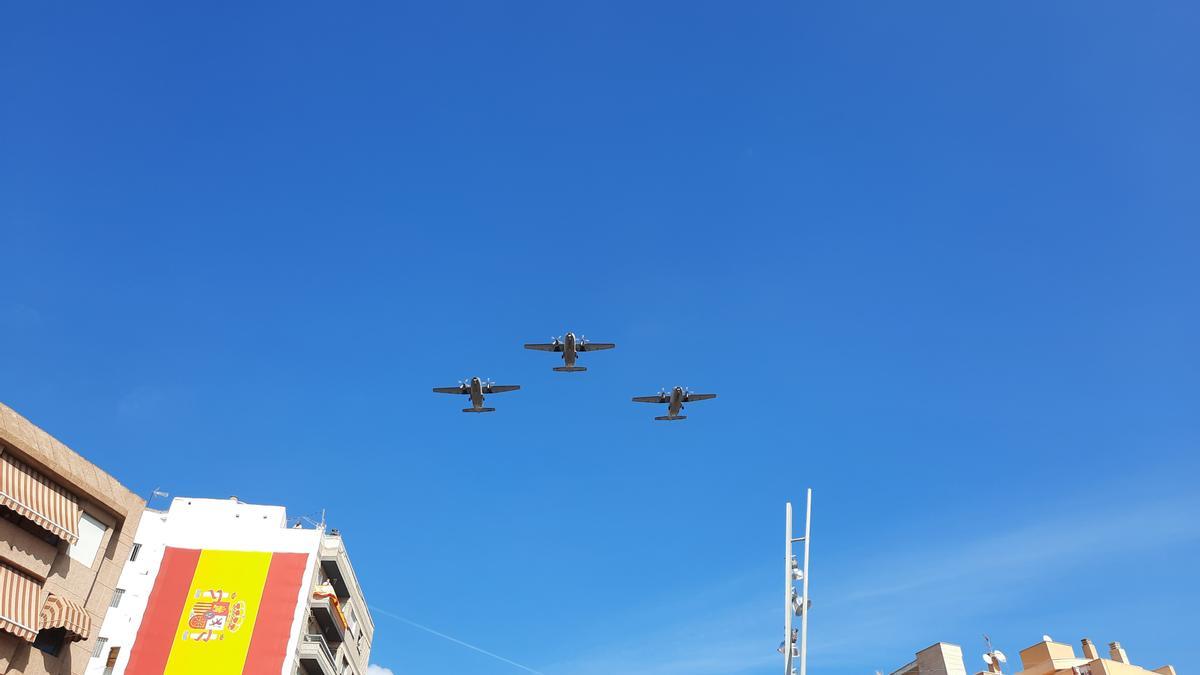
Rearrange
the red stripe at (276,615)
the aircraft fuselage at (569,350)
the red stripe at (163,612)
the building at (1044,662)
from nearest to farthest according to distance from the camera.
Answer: the building at (1044,662)
the aircraft fuselage at (569,350)
the red stripe at (163,612)
the red stripe at (276,615)

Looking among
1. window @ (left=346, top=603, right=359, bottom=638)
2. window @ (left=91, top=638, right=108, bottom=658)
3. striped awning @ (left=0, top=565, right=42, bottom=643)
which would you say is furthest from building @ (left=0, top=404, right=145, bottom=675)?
window @ (left=346, top=603, right=359, bottom=638)

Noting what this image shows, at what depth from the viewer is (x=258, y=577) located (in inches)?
2869

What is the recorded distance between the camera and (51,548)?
125 feet

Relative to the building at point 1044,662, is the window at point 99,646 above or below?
above

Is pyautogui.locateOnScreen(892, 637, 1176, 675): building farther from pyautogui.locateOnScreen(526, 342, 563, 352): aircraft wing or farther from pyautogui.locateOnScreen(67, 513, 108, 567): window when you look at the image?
pyautogui.locateOnScreen(67, 513, 108, 567): window

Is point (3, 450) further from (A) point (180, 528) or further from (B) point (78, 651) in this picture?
(A) point (180, 528)

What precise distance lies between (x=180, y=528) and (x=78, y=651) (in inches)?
1536

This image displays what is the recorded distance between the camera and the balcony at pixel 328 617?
72625 mm

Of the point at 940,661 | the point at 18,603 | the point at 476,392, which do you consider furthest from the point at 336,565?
the point at 940,661

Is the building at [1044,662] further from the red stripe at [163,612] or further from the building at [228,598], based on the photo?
the red stripe at [163,612]

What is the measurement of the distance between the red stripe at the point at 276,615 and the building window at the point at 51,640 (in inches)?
1263

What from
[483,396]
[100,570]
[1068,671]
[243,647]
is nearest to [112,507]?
[100,570]

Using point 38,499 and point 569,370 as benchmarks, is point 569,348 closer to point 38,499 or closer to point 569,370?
point 569,370

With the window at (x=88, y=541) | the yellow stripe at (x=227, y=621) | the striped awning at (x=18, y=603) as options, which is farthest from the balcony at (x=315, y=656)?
the striped awning at (x=18, y=603)
